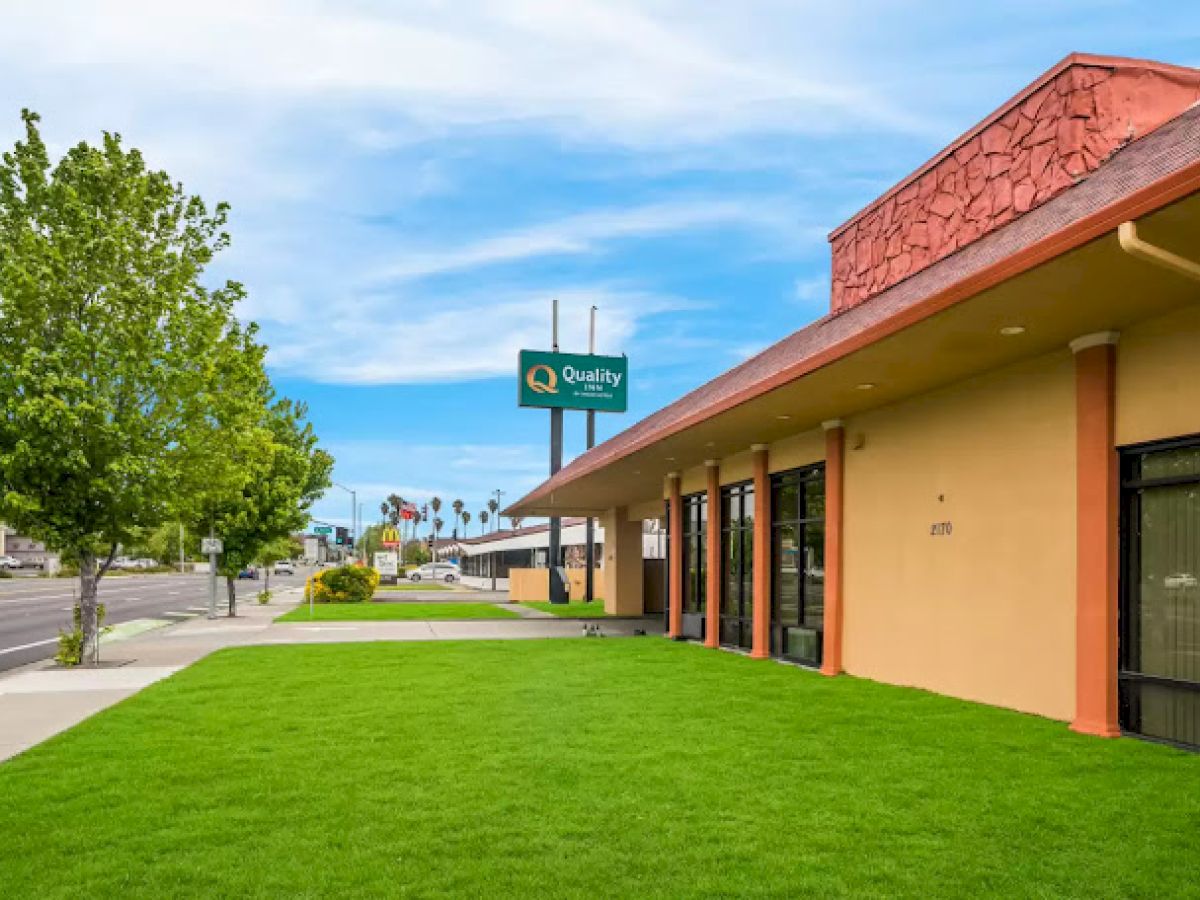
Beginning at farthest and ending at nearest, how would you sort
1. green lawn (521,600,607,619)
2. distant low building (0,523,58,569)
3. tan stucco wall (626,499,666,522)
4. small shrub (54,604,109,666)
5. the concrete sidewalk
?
distant low building (0,523,58,569) < green lawn (521,600,607,619) < tan stucco wall (626,499,666,522) < small shrub (54,604,109,666) < the concrete sidewalk

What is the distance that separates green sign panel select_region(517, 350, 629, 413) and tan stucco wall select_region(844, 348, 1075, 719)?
98.0 ft

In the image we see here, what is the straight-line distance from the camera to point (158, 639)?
2455 centimetres

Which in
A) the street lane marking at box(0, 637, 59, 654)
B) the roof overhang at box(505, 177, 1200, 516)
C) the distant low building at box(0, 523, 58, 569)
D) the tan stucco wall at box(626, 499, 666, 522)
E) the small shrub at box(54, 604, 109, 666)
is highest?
the roof overhang at box(505, 177, 1200, 516)

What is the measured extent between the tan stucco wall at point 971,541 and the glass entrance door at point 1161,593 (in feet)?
2.55

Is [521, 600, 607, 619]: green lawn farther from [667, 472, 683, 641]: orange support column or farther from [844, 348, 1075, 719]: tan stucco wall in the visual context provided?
[844, 348, 1075, 719]: tan stucco wall

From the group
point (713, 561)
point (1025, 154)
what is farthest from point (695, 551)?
point (1025, 154)

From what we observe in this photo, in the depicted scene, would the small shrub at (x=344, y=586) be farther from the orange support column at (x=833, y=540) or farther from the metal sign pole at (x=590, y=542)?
the orange support column at (x=833, y=540)

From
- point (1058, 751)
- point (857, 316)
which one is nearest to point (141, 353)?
point (857, 316)

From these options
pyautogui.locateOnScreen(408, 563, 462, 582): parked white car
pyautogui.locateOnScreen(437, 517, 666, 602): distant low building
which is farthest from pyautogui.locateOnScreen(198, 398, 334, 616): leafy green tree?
pyautogui.locateOnScreen(408, 563, 462, 582): parked white car

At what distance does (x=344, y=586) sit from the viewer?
1706 inches

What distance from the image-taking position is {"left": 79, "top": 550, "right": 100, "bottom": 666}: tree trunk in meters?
18.4

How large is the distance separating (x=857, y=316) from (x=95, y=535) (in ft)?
41.3

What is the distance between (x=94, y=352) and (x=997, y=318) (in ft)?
45.9

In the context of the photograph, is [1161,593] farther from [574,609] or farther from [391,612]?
[574,609]
